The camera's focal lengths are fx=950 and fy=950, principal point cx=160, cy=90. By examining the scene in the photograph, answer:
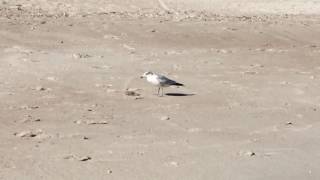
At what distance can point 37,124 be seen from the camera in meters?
11.1

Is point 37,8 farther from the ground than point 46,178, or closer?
closer

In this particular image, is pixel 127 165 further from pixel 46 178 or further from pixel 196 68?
pixel 196 68

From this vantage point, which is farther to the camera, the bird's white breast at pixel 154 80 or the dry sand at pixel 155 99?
the bird's white breast at pixel 154 80

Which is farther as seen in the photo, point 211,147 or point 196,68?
point 196,68

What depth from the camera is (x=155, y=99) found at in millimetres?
12992

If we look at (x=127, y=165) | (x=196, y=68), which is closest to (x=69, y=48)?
(x=196, y=68)

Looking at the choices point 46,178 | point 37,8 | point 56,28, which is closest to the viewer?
point 46,178

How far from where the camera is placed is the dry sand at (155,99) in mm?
9398

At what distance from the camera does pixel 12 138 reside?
10289 mm

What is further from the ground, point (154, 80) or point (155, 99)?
point (154, 80)

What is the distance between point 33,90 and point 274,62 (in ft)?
18.6

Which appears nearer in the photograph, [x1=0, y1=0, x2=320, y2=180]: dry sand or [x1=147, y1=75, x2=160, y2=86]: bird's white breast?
[x1=0, y1=0, x2=320, y2=180]: dry sand

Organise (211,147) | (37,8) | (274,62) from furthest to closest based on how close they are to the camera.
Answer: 1. (37,8)
2. (274,62)
3. (211,147)

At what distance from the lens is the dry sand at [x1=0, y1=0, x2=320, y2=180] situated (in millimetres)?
9398
